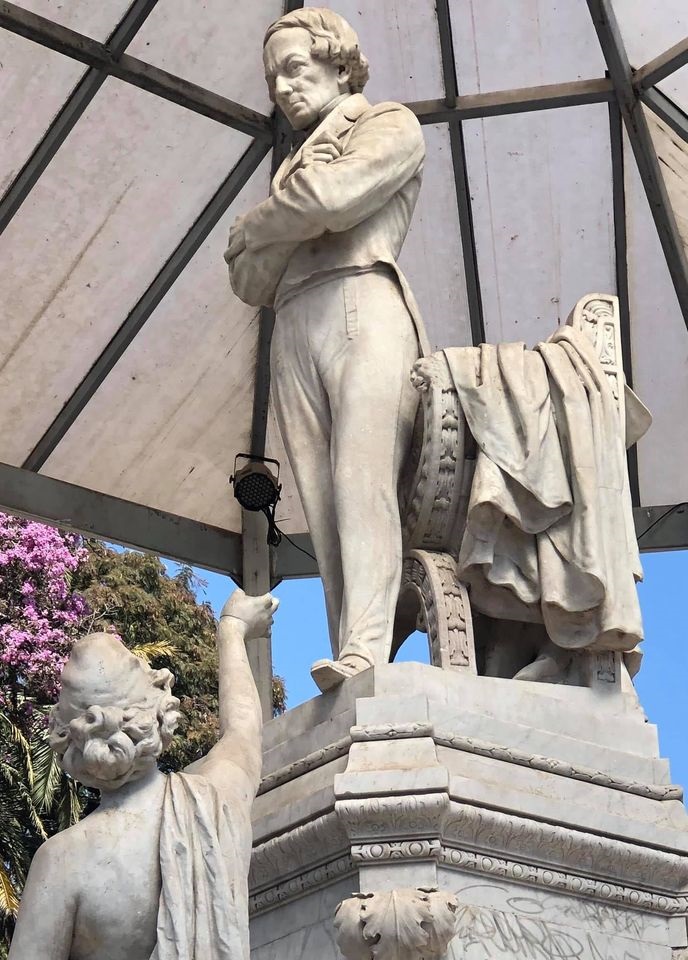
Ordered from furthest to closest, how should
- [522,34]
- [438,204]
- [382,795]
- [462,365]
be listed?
[438,204] → [522,34] → [462,365] → [382,795]

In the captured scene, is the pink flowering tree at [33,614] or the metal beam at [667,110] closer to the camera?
the metal beam at [667,110]

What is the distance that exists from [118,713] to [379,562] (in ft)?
6.85

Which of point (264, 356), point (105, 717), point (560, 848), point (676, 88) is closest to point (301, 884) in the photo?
point (560, 848)

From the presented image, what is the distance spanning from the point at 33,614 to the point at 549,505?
11039mm

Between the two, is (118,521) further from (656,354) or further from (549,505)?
(549,505)

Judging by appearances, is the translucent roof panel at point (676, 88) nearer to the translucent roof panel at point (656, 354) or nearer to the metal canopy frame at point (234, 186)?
the metal canopy frame at point (234, 186)

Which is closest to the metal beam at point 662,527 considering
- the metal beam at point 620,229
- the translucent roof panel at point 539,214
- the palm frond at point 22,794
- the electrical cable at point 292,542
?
the metal beam at point 620,229

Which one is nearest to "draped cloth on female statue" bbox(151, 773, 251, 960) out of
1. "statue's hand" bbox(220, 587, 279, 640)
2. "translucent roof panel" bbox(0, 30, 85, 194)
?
"statue's hand" bbox(220, 587, 279, 640)

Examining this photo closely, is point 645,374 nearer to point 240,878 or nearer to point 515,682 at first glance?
point 515,682

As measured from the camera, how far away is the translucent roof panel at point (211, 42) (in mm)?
9891

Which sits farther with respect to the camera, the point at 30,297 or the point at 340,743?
the point at 30,297

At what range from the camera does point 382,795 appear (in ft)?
15.3

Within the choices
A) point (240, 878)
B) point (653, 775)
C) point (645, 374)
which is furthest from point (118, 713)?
point (645, 374)

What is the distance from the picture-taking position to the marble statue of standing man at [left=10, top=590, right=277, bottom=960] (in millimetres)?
3213
